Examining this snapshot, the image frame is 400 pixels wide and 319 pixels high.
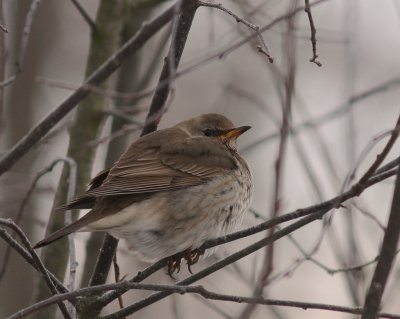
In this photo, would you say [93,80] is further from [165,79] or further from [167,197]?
[167,197]

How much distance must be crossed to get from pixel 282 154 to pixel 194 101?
11.5m

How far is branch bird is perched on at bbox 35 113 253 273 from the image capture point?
191 inches

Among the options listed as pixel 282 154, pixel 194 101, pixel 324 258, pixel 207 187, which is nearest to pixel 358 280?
pixel 207 187

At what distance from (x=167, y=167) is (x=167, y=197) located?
0.31 metres

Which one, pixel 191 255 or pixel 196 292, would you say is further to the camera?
pixel 191 255

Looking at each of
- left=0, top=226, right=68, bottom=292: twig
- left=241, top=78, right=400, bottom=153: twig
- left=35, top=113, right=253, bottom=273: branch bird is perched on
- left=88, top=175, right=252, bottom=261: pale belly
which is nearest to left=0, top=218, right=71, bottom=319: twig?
left=0, top=226, right=68, bottom=292: twig

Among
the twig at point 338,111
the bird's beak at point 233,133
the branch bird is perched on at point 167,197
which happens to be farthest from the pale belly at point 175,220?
the bird's beak at point 233,133

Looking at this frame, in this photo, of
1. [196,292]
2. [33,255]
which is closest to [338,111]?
[196,292]

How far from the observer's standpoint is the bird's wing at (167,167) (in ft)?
16.4

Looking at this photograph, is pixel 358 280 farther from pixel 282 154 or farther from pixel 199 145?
pixel 282 154

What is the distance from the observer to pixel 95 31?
5738mm

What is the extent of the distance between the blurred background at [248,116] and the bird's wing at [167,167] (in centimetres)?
27

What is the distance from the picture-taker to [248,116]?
1277 cm

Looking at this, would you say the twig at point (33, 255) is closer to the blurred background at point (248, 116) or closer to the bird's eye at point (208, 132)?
the blurred background at point (248, 116)
